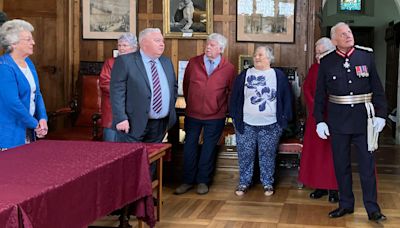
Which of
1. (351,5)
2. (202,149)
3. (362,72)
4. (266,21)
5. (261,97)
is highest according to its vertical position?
(351,5)

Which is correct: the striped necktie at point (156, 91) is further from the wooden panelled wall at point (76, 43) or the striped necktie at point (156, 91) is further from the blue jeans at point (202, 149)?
the wooden panelled wall at point (76, 43)

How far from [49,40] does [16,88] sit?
→ 11.0 feet

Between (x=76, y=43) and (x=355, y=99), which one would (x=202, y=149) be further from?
(x=76, y=43)

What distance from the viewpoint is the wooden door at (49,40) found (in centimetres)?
692

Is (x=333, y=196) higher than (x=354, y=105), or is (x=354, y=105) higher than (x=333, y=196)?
(x=354, y=105)

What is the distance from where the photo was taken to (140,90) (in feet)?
14.2

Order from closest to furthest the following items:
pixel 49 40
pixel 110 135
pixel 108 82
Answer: pixel 110 135, pixel 108 82, pixel 49 40

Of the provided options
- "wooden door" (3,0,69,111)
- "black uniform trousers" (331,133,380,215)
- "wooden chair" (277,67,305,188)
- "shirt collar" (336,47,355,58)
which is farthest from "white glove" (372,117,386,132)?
"wooden door" (3,0,69,111)

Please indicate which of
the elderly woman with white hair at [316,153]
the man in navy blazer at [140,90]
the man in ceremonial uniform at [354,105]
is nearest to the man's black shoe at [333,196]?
the elderly woman with white hair at [316,153]

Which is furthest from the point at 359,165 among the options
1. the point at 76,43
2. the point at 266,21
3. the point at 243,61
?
the point at 76,43

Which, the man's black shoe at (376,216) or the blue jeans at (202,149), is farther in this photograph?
the blue jeans at (202,149)

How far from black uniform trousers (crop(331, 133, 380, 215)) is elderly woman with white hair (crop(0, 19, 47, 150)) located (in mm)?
2147

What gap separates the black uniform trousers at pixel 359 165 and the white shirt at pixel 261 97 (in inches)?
34.5

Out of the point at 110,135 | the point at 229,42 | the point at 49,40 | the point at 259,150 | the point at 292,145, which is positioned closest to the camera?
the point at 110,135
